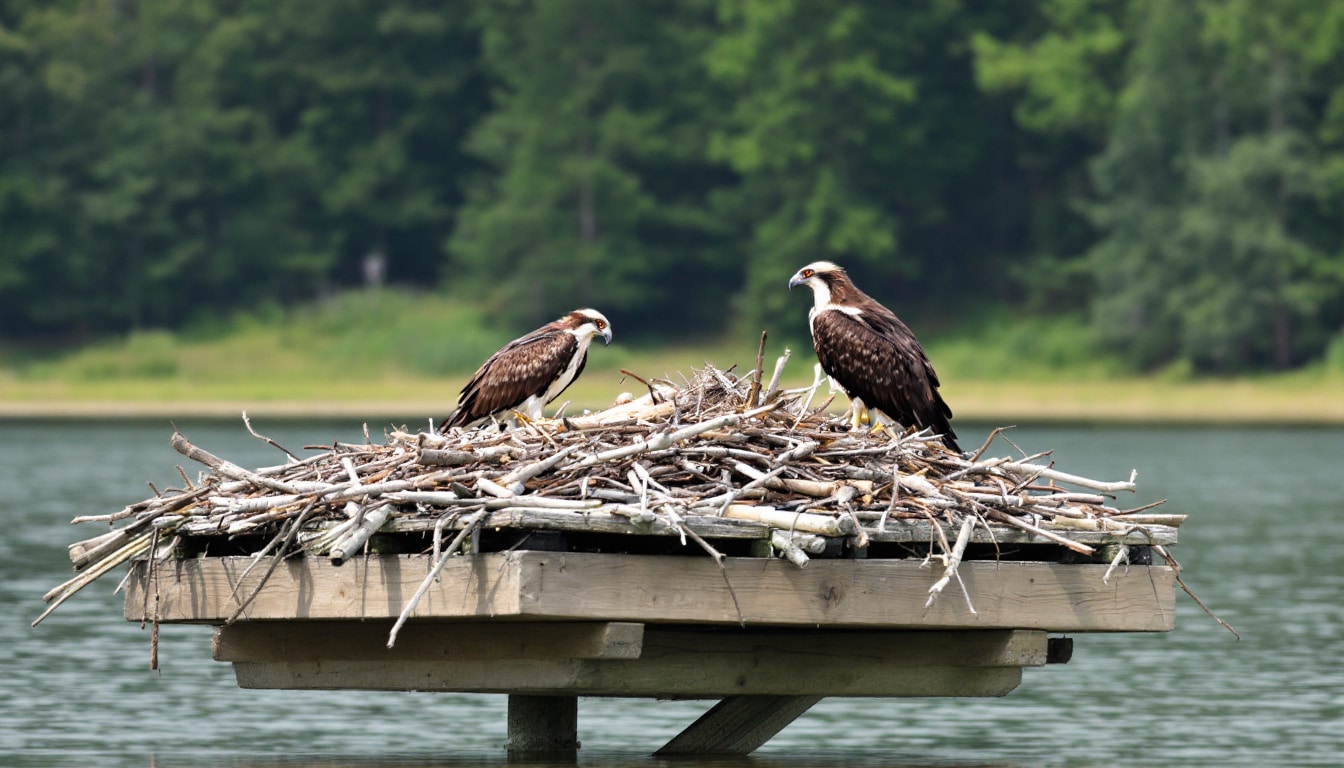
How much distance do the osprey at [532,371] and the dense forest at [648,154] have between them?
132ft

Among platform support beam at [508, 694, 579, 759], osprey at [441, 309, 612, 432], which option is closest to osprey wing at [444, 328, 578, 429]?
osprey at [441, 309, 612, 432]

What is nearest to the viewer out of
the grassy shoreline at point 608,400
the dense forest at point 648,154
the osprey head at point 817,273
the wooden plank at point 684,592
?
the wooden plank at point 684,592

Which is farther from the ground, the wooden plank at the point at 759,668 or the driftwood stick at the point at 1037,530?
the driftwood stick at the point at 1037,530

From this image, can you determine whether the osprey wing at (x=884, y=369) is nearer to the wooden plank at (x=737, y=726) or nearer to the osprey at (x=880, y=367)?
the osprey at (x=880, y=367)

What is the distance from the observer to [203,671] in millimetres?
15602

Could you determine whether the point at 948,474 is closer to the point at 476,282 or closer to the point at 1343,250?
the point at 1343,250

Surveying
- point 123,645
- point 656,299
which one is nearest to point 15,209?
point 656,299

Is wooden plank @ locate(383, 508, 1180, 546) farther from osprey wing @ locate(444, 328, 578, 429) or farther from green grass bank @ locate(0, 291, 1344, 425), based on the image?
green grass bank @ locate(0, 291, 1344, 425)

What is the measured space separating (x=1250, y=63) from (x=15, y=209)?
94.0 feet

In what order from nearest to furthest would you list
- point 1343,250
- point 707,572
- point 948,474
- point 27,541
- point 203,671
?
point 707,572 < point 948,474 < point 203,671 < point 27,541 < point 1343,250

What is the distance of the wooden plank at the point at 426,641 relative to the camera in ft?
26.9

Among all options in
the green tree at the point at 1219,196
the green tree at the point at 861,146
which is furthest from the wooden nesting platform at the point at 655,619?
the green tree at the point at 861,146

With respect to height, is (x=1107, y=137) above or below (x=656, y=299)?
above

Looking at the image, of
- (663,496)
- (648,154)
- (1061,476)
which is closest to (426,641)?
(663,496)
